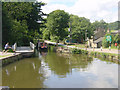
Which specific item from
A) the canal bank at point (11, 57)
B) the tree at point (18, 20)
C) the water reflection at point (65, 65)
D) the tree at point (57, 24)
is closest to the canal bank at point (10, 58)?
the canal bank at point (11, 57)

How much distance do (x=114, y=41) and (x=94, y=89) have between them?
3508cm

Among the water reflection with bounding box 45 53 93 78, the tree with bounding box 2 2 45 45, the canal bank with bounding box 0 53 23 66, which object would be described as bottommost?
the water reflection with bounding box 45 53 93 78

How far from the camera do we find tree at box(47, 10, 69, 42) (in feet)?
206

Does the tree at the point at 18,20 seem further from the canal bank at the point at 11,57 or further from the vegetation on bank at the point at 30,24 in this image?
the canal bank at the point at 11,57

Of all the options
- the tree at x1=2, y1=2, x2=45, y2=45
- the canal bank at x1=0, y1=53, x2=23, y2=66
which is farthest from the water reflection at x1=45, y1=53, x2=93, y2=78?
the tree at x1=2, y1=2, x2=45, y2=45

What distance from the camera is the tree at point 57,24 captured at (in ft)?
206

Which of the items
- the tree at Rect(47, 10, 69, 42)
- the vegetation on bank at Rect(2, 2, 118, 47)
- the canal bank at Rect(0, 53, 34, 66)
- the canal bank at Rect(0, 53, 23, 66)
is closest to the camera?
the canal bank at Rect(0, 53, 23, 66)

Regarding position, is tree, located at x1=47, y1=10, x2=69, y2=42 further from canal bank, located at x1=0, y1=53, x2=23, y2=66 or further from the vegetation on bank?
canal bank, located at x1=0, y1=53, x2=23, y2=66

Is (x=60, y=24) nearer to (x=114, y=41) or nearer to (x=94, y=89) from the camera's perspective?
(x=114, y=41)

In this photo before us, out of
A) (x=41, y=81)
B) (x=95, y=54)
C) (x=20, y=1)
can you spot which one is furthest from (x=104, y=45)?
(x=41, y=81)

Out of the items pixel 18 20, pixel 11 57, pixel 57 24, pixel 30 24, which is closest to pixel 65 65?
pixel 11 57

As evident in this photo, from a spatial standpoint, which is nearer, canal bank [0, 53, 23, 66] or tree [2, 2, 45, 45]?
canal bank [0, 53, 23, 66]

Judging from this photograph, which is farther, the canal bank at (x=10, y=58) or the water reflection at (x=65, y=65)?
the canal bank at (x=10, y=58)

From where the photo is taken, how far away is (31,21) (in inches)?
1681
